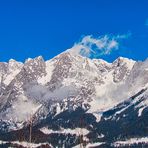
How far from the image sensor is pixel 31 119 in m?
107

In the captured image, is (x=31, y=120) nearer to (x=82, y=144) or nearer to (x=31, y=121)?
(x=31, y=121)

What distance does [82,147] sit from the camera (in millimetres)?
107750

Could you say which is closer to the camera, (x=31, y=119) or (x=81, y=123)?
(x=81, y=123)

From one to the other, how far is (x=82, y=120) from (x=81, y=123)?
1540mm

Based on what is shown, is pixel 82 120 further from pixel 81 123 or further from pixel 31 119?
pixel 31 119

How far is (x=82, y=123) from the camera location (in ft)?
330

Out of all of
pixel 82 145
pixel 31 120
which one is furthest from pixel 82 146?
pixel 31 120

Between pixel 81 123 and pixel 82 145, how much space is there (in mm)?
3833

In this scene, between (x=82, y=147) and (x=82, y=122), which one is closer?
(x=82, y=122)

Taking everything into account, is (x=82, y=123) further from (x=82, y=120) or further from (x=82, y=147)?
(x=82, y=147)

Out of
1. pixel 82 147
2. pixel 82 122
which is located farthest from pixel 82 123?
pixel 82 147

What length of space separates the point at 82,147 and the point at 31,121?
28.3ft

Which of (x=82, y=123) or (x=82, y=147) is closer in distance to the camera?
(x=82, y=123)

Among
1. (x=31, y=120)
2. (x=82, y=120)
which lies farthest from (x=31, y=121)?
(x=82, y=120)
